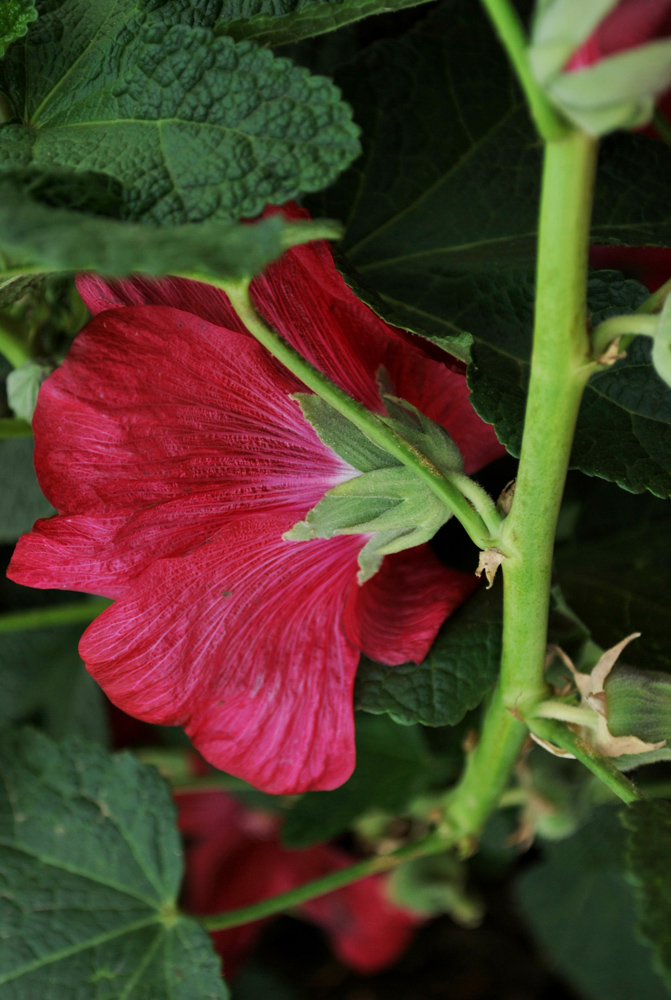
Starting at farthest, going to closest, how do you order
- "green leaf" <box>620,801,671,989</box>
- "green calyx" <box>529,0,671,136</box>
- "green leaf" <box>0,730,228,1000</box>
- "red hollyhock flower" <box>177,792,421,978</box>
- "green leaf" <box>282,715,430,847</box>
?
"red hollyhock flower" <box>177,792,421,978</box>
"green leaf" <box>282,715,430,847</box>
"green leaf" <box>0,730,228,1000</box>
"green leaf" <box>620,801,671,989</box>
"green calyx" <box>529,0,671,136</box>

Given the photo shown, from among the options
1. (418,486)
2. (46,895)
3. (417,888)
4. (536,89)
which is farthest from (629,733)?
(417,888)

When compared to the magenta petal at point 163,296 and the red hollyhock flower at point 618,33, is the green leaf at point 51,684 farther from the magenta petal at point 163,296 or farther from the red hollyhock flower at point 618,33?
the red hollyhock flower at point 618,33

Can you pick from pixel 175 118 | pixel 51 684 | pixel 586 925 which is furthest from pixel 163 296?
pixel 586 925

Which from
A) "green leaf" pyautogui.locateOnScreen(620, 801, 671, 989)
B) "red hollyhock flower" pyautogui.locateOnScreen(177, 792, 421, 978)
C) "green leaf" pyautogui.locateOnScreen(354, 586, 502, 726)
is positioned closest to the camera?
"green leaf" pyautogui.locateOnScreen(620, 801, 671, 989)

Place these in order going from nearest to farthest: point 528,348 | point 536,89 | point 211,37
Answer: point 536,89 → point 211,37 → point 528,348

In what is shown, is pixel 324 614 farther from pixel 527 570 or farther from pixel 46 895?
pixel 46 895

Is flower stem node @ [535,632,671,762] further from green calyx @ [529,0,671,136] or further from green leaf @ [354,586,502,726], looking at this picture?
green calyx @ [529,0,671,136]

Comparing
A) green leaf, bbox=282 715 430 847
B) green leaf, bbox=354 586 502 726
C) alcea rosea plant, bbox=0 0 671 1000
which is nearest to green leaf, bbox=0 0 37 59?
alcea rosea plant, bbox=0 0 671 1000
